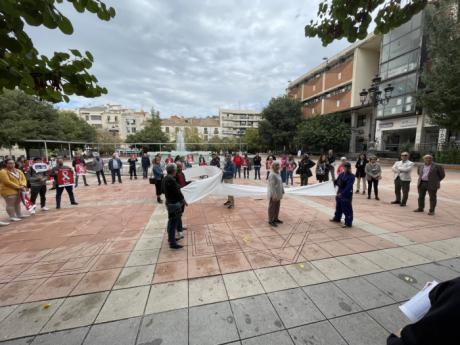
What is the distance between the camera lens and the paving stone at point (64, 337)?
6.87 ft

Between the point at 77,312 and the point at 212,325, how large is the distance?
1.67m

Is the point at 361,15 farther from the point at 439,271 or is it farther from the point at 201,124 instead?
the point at 201,124

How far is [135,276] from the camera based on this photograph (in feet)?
10.5

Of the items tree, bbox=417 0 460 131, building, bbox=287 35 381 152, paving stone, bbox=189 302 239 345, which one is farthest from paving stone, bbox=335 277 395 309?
building, bbox=287 35 381 152

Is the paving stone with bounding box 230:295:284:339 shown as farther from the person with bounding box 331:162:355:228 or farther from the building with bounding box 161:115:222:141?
the building with bounding box 161:115:222:141

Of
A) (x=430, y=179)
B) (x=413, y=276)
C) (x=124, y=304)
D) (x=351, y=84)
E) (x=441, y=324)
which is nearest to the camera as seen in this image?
(x=441, y=324)

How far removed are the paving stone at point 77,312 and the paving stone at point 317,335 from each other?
229cm

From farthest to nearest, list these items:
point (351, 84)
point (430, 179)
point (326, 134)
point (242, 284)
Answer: point (351, 84)
point (326, 134)
point (430, 179)
point (242, 284)

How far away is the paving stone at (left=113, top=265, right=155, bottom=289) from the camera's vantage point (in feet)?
9.90

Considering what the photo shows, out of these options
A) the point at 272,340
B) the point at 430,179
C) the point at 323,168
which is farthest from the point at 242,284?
the point at 323,168

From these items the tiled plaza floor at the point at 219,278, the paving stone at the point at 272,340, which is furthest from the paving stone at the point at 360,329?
the paving stone at the point at 272,340

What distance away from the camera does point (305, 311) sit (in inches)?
96.7

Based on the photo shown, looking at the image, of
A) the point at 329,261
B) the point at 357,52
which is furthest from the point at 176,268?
the point at 357,52

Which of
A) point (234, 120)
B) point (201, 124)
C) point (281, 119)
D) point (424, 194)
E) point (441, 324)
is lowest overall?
point (424, 194)
